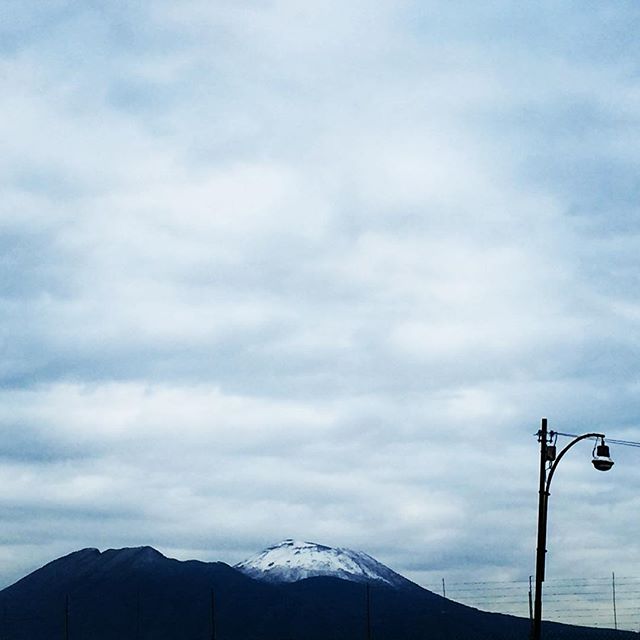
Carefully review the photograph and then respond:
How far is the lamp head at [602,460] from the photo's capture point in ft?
120

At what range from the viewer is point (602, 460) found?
36625mm

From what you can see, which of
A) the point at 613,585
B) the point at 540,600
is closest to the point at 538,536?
the point at 540,600

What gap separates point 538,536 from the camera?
130 feet

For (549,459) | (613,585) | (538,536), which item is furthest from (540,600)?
(613,585)

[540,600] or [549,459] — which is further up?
[549,459]

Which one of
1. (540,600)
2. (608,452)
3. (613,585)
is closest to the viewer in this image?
(608,452)

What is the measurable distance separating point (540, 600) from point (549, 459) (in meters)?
4.52

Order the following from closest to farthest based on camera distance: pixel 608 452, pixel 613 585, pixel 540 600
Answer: pixel 608 452, pixel 540 600, pixel 613 585

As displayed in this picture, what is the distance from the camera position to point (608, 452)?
36.9 metres

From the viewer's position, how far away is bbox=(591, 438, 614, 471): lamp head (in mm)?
36562

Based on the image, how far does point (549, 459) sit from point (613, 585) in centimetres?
1865

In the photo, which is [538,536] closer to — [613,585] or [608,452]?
[608,452]

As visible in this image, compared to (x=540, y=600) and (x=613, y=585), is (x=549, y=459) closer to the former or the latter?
(x=540, y=600)

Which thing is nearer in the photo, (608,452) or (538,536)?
(608,452)
